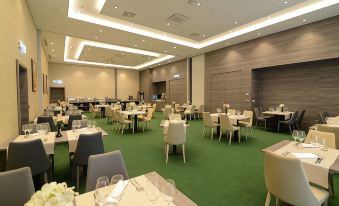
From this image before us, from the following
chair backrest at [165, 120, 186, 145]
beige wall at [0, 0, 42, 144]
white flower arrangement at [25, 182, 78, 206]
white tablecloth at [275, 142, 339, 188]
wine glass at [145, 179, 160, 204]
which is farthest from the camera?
chair backrest at [165, 120, 186, 145]

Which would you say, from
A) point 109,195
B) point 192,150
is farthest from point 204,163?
point 109,195

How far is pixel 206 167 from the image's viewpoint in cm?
389

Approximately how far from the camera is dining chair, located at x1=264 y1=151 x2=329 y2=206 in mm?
1677

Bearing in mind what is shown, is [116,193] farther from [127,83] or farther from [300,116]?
[127,83]

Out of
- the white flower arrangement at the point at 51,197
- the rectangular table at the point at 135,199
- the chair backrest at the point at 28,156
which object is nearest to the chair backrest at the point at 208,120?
the chair backrest at the point at 28,156

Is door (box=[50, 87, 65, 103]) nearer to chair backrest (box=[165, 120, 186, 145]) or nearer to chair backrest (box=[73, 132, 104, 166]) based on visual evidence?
chair backrest (box=[165, 120, 186, 145])

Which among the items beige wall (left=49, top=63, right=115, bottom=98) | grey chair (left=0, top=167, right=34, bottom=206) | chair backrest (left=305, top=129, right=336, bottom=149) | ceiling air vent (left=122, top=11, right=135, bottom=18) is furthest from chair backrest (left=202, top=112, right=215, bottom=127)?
beige wall (left=49, top=63, right=115, bottom=98)

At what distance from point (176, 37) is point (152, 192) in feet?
29.0

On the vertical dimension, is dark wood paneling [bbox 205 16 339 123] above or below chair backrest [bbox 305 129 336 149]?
above

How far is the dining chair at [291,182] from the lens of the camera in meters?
1.68

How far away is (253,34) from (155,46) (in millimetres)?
4909

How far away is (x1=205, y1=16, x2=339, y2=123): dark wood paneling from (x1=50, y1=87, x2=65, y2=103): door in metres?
13.2

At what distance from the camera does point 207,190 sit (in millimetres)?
2986

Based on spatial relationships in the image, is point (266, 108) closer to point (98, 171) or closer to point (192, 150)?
point (192, 150)
